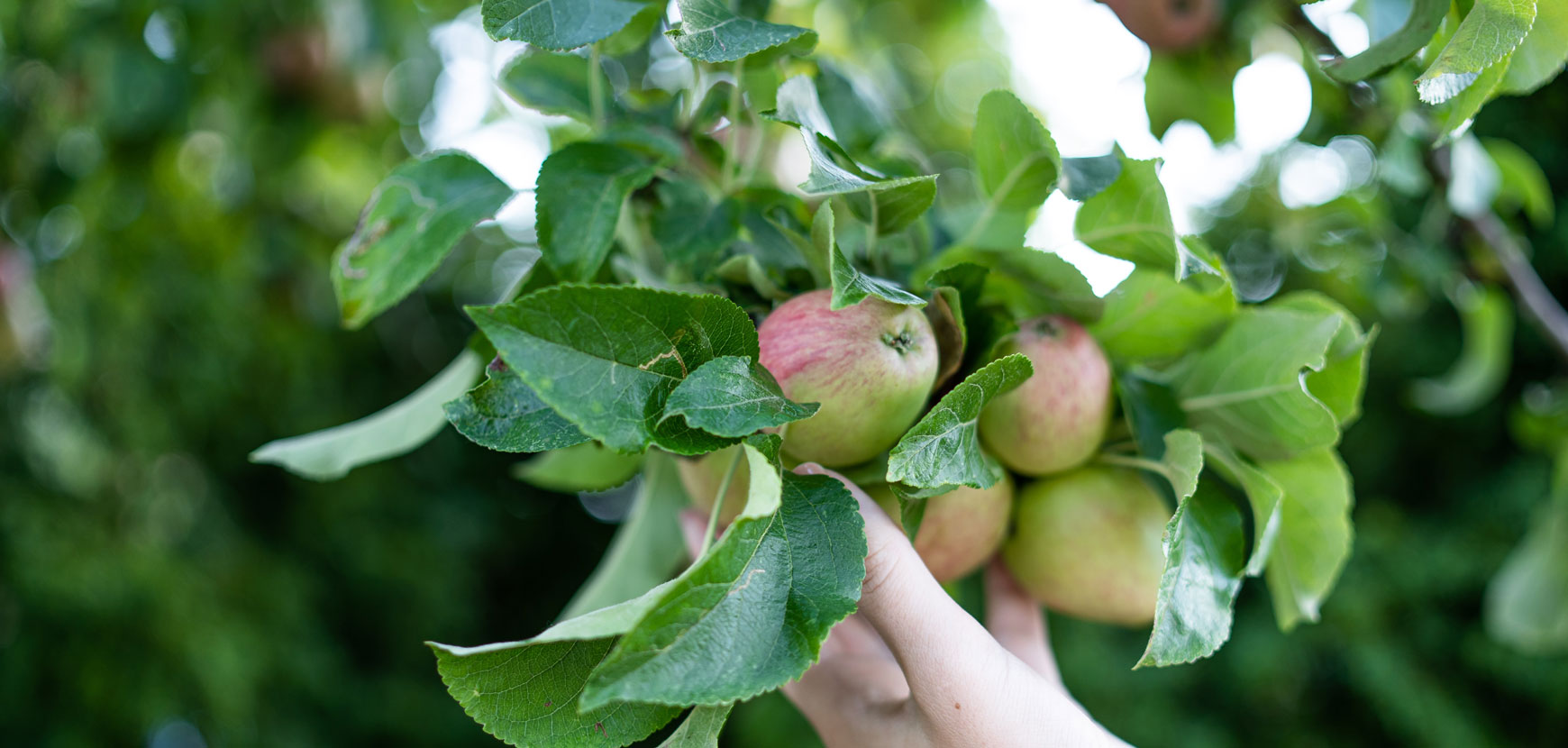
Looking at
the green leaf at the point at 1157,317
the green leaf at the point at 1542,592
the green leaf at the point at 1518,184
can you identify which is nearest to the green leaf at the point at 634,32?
the green leaf at the point at 1157,317

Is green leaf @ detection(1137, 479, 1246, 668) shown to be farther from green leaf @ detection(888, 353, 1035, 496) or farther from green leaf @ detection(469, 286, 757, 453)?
green leaf @ detection(469, 286, 757, 453)

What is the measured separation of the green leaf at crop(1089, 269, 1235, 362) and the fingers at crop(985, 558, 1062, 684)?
218mm

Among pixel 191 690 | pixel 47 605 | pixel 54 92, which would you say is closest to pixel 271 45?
pixel 54 92

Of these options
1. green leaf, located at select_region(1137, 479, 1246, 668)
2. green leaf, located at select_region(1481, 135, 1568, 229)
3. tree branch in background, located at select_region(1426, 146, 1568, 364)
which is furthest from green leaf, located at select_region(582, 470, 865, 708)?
green leaf, located at select_region(1481, 135, 1568, 229)

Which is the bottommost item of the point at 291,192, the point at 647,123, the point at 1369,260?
the point at 291,192

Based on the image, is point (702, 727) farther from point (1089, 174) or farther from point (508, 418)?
point (1089, 174)

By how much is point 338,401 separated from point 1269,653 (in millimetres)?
2690

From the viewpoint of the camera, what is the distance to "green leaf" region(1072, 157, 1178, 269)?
408mm

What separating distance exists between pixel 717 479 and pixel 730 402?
0.14 metres

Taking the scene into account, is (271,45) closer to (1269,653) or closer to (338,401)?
(338,401)

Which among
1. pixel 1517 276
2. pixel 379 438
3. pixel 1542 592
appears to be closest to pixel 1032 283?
pixel 379 438

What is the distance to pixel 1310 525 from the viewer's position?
0.52m

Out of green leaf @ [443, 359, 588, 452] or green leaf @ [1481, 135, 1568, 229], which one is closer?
green leaf @ [443, 359, 588, 452]

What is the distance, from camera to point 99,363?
1803 mm
